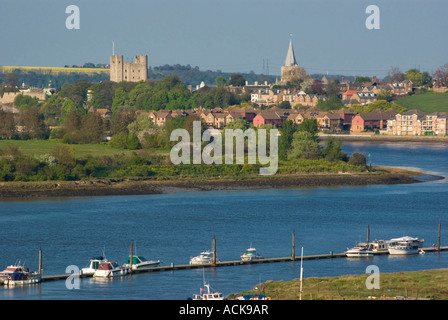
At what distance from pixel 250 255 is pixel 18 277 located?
3846mm

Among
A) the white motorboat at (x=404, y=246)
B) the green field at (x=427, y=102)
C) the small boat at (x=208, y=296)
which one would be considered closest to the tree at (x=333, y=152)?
the white motorboat at (x=404, y=246)

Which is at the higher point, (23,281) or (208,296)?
(208,296)

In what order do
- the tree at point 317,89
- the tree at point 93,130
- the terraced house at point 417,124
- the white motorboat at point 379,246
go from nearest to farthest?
1. the white motorboat at point 379,246
2. the tree at point 93,130
3. the terraced house at point 417,124
4. the tree at point 317,89

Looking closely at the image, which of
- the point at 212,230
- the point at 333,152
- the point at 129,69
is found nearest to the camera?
the point at 212,230

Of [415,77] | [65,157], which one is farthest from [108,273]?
[415,77]

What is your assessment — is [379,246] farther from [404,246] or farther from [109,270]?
[109,270]

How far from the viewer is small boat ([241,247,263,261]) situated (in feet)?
51.4

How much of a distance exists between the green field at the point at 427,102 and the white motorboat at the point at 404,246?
35263mm

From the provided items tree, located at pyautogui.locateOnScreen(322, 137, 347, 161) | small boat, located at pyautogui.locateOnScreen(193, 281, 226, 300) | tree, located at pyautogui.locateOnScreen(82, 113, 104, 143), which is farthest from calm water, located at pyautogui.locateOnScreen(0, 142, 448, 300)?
tree, located at pyautogui.locateOnScreen(82, 113, 104, 143)

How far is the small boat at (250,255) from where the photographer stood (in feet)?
51.4

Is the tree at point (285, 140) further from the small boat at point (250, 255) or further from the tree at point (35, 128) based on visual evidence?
the small boat at point (250, 255)

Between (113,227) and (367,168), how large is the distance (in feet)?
39.5

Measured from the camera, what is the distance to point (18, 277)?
556 inches

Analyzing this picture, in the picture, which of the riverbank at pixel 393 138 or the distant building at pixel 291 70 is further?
the distant building at pixel 291 70
